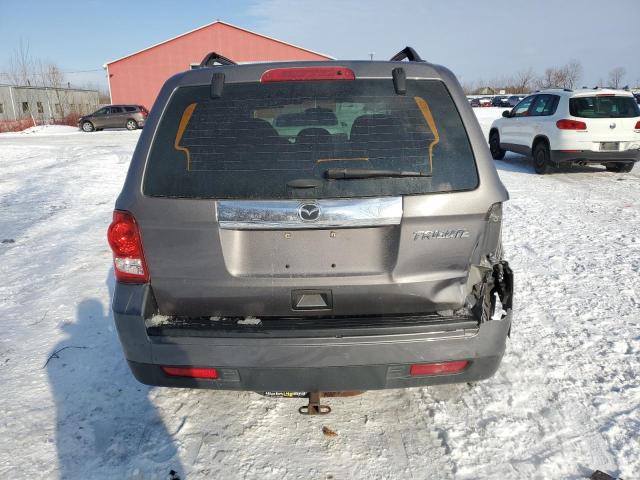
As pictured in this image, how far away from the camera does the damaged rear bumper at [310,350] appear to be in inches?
82.0

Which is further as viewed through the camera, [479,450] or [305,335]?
[479,450]

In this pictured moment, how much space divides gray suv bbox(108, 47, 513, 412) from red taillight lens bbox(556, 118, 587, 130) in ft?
28.8

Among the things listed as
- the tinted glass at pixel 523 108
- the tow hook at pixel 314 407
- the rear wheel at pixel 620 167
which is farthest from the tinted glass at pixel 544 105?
the tow hook at pixel 314 407

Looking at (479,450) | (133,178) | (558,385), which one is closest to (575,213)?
(558,385)

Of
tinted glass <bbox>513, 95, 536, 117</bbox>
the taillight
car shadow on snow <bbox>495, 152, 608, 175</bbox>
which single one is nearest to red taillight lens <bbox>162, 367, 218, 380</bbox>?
the taillight

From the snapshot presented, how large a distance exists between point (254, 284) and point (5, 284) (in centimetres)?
395

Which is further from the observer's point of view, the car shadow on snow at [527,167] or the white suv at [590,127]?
the car shadow on snow at [527,167]

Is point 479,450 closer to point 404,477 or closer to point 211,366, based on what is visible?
point 404,477

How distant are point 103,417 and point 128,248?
1.16 metres

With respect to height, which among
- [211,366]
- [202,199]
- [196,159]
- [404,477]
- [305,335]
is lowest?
[404,477]

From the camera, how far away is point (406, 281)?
2186 mm

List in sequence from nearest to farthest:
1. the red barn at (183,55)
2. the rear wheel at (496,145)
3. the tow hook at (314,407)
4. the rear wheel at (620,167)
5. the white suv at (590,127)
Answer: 1. the tow hook at (314,407)
2. the white suv at (590,127)
3. the rear wheel at (620,167)
4. the rear wheel at (496,145)
5. the red barn at (183,55)

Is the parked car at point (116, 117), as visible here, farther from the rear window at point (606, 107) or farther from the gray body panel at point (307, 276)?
the gray body panel at point (307, 276)

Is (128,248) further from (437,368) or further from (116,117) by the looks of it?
(116,117)
